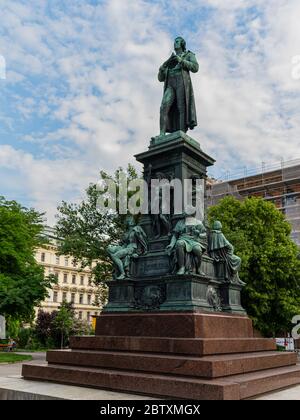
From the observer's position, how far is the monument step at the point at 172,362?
7.33 meters

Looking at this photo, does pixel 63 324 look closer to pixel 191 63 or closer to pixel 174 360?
pixel 191 63

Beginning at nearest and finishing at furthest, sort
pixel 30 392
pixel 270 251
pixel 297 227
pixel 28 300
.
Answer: pixel 30 392, pixel 28 300, pixel 270 251, pixel 297 227

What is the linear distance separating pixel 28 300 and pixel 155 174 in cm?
1574

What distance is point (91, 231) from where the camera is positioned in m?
31.5

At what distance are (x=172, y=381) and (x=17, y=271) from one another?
23523mm

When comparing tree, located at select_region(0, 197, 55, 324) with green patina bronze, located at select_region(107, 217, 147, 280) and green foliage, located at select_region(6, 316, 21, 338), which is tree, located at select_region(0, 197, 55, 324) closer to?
green foliage, located at select_region(6, 316, 21, 338)

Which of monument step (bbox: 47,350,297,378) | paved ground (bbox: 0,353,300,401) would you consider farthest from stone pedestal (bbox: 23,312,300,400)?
paved ground (bbox: 0,353,300,401)

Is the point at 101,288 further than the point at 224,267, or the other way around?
the point at 101,288

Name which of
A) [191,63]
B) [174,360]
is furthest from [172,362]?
[191,63]

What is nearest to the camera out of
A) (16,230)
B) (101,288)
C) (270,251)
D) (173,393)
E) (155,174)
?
(173,393)

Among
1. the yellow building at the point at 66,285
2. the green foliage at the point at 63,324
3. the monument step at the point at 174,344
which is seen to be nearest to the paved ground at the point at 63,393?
the monument step at the point at 174,344
